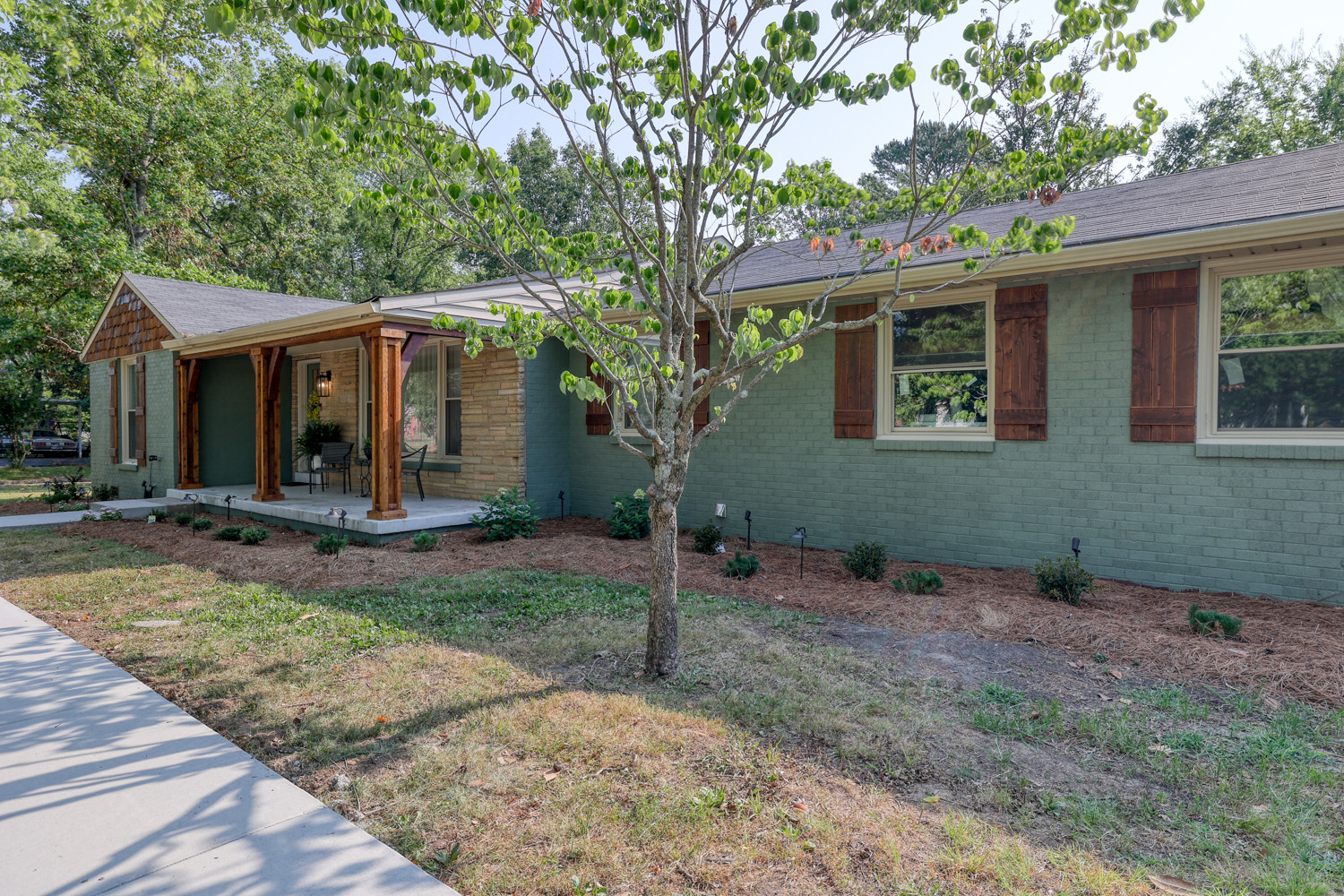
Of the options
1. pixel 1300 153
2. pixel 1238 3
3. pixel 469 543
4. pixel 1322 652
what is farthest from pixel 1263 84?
pixel 469 543

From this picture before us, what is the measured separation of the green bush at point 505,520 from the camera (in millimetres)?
8336

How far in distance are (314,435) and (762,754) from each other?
1124 centimetres

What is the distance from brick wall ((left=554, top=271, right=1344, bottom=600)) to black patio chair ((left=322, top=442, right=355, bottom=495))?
637cm

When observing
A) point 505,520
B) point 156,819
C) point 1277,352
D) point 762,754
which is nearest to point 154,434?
point 505,520

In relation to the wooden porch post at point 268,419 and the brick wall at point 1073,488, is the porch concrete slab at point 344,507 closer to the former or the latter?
the wooden porch post at point 268,419

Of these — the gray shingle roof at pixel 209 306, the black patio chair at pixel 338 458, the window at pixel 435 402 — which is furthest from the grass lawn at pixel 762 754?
the gray shingle roof at pixel 209 306

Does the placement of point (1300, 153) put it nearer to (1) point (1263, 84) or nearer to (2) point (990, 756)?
(2) point (990, 756)

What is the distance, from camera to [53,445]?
2402cm

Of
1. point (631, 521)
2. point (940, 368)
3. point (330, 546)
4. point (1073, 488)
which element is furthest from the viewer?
point (631, 521)

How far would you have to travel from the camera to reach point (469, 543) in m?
8.12

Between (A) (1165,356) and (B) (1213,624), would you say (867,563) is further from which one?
(A) (1165,356)

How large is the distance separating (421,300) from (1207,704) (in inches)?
309

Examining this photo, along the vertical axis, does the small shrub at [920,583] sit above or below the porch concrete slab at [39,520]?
above

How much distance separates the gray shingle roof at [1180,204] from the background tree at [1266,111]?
17286 mm
